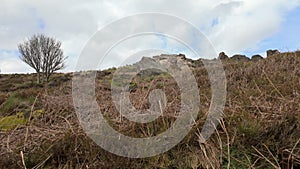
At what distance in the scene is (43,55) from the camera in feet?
99.0

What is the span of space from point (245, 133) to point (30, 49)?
30614 millimetres

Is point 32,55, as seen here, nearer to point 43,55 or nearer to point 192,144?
point 43,55

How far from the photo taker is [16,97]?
6.59 metres

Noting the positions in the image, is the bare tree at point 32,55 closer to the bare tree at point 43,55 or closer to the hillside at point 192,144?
the bare tree at point 43,55

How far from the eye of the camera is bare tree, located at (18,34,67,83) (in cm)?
2919

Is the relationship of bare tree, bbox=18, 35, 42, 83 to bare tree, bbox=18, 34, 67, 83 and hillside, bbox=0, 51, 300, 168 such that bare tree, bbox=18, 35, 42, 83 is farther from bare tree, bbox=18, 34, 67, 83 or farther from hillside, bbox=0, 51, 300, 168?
hillside, bbox=0, 51, 300, 168

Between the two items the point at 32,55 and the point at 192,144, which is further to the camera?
the point at 32,55

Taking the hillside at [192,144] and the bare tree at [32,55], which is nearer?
the hillside at [192,144]

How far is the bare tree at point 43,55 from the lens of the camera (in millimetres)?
29188

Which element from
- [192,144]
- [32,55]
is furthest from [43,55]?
[192,144]

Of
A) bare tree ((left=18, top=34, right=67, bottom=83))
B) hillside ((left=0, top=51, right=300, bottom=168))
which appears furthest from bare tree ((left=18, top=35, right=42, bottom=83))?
hillside ((left=0, top=51, right=300, bottom=168))

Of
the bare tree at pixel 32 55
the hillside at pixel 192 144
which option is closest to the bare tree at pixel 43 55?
the bare tree at pixel 32 55

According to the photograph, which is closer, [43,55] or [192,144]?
[192,144]

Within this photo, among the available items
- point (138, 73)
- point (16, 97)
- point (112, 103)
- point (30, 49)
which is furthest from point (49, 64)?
point (112, 103)
